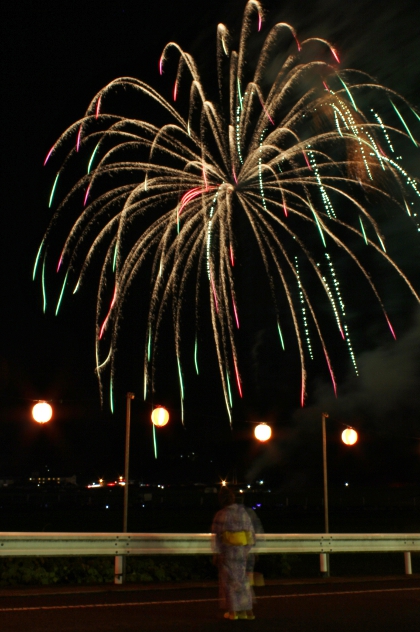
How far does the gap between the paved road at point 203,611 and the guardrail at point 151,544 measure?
29.1 inches

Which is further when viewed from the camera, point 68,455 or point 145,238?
point 68,455

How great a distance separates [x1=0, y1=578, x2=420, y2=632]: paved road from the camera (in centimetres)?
863

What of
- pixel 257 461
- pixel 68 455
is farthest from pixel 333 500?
pixel 68 455

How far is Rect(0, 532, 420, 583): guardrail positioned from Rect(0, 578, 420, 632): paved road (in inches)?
29.1

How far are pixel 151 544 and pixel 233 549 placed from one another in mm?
3465

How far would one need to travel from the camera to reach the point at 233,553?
952cm

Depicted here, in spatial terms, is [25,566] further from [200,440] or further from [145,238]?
[200,440]

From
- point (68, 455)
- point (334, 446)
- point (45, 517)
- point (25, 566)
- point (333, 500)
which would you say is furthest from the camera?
point (68, 455)

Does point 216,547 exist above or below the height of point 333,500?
below

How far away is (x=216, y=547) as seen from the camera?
31.9ft

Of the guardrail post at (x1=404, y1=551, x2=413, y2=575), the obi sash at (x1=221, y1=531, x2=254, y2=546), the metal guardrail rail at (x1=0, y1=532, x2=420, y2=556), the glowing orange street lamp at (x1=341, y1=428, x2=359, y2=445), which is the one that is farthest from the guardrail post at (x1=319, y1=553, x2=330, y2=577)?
the glowing orange street lamp at (x1=341, y1=428, x2=359, y2=445)

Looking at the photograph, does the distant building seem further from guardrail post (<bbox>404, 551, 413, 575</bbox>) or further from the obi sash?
the obi sash

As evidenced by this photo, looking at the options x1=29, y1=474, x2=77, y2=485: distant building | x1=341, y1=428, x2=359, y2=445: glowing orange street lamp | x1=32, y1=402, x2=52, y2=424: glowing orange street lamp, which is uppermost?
x1=29, y1=474, x2=77, y2=485: distant building

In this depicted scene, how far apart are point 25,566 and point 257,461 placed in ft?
198
